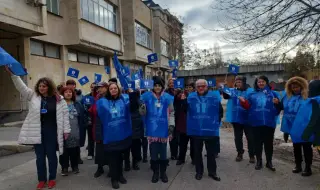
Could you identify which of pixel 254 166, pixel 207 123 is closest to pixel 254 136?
pixel 254 166

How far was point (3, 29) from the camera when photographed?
12.5 m

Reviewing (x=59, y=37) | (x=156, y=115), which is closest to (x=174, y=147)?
(x=156, y=115)

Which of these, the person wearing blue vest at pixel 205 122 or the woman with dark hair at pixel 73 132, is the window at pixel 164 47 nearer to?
the woman with dark hair at pixel 73 132

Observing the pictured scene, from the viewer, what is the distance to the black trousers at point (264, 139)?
5.78 meters

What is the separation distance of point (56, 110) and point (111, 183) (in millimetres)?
1613

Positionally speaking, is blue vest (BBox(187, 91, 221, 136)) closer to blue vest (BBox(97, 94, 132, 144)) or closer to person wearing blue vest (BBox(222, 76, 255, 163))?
person wearing blue vest (BBox(222, 76, 255, 163))

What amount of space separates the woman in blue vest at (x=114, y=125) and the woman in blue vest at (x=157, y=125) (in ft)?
1.28

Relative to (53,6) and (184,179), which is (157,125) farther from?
(53,6)

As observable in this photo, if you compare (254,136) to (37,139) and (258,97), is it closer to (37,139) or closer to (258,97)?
(258,97)

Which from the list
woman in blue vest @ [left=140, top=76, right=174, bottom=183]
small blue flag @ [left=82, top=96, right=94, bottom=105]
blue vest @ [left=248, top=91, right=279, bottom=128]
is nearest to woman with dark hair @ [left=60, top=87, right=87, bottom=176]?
small blue flag @ [left=82, top=96, right=94, bottom=105]

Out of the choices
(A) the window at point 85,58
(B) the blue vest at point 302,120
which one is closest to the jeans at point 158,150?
(B) the blue vest at point 302,120

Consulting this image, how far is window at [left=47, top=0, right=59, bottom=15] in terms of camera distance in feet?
51.2

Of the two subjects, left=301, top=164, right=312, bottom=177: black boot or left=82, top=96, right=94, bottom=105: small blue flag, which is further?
left=82, top=96, right=94, bottom=105: small blue flag

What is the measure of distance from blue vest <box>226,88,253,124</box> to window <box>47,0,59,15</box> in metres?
12.6
